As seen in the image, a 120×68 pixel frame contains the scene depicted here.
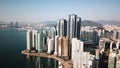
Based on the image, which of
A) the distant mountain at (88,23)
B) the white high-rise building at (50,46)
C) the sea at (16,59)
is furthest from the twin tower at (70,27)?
the sea at (16,59)

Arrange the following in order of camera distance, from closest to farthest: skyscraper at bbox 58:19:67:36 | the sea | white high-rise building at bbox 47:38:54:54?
the sea
white high-rise building at bbox 47:38:54:54
skyscraper at bbox 58:19:67:36

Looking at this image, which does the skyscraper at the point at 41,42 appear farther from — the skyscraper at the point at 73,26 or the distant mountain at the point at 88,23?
the distant mountain at the point at 88,23

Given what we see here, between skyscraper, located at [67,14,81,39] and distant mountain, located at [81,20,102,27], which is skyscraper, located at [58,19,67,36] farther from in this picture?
distant mountain, located at [81,20,102,27]

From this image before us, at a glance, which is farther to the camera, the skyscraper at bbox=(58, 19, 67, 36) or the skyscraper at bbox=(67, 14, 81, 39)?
the skyscraper at bbox=(58, 19, 67, 36)

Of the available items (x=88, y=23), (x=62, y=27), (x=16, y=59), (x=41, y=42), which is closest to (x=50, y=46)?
(x=41, y=42)

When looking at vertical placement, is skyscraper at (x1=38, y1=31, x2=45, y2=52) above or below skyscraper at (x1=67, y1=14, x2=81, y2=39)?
below

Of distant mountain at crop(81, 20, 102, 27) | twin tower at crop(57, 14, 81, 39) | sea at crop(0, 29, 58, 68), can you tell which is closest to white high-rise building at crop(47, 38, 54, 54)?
sea at crop(0, 29, 58, 68)

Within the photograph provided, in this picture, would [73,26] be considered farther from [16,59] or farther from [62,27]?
[16,59]

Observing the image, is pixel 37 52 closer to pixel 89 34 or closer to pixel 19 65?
pixel 19 65

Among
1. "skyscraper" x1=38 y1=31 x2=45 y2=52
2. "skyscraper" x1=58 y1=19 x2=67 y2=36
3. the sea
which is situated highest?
"skyscraper" x1=58 y1=19 x2=67 y2=36
